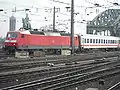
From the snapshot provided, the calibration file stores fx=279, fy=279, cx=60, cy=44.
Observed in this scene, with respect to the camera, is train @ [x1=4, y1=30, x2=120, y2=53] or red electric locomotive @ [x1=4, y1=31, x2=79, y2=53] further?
train @ [x1=4, y1=30, x2=120, y2=53]

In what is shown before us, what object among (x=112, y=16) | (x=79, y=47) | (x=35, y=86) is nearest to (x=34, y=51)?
(x=79, y=47)

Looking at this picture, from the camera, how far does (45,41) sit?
41812 millimetres

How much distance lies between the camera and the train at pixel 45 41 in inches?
1468

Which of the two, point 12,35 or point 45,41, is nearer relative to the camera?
point 12,35

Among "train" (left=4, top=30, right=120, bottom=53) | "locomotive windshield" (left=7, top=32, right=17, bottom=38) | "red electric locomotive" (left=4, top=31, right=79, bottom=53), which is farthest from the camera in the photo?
"locomotive windshield" (left=7, top=32, right=17, bottom=38)

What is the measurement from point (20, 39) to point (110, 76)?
20.1m

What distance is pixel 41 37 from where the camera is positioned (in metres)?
41.0

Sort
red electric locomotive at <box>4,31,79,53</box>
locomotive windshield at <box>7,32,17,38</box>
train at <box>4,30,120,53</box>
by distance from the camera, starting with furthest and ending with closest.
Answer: locomotive windshield at <box>7,32,17,38</box>, train at <box>4,30,120,53</box>, red electric locomotive at <box>4,31,79,53</box>

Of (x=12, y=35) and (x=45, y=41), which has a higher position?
(x=12, y=35)

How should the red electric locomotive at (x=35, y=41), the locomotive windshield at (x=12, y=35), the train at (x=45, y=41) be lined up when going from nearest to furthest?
the red electric locomotive at (x=35, y=41) < the train at (x=45, y=41) < the locomotive windshield at (x=12, y=35)

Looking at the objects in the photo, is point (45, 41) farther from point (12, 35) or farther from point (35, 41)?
point (12, 35)

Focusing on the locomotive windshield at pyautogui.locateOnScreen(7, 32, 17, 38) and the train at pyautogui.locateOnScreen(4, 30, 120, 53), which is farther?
the locomotive windshield at pyautogui.locateOnScreen(7, 32, 17, 38)

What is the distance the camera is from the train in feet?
122

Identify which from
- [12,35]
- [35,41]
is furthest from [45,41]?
[12,35]
